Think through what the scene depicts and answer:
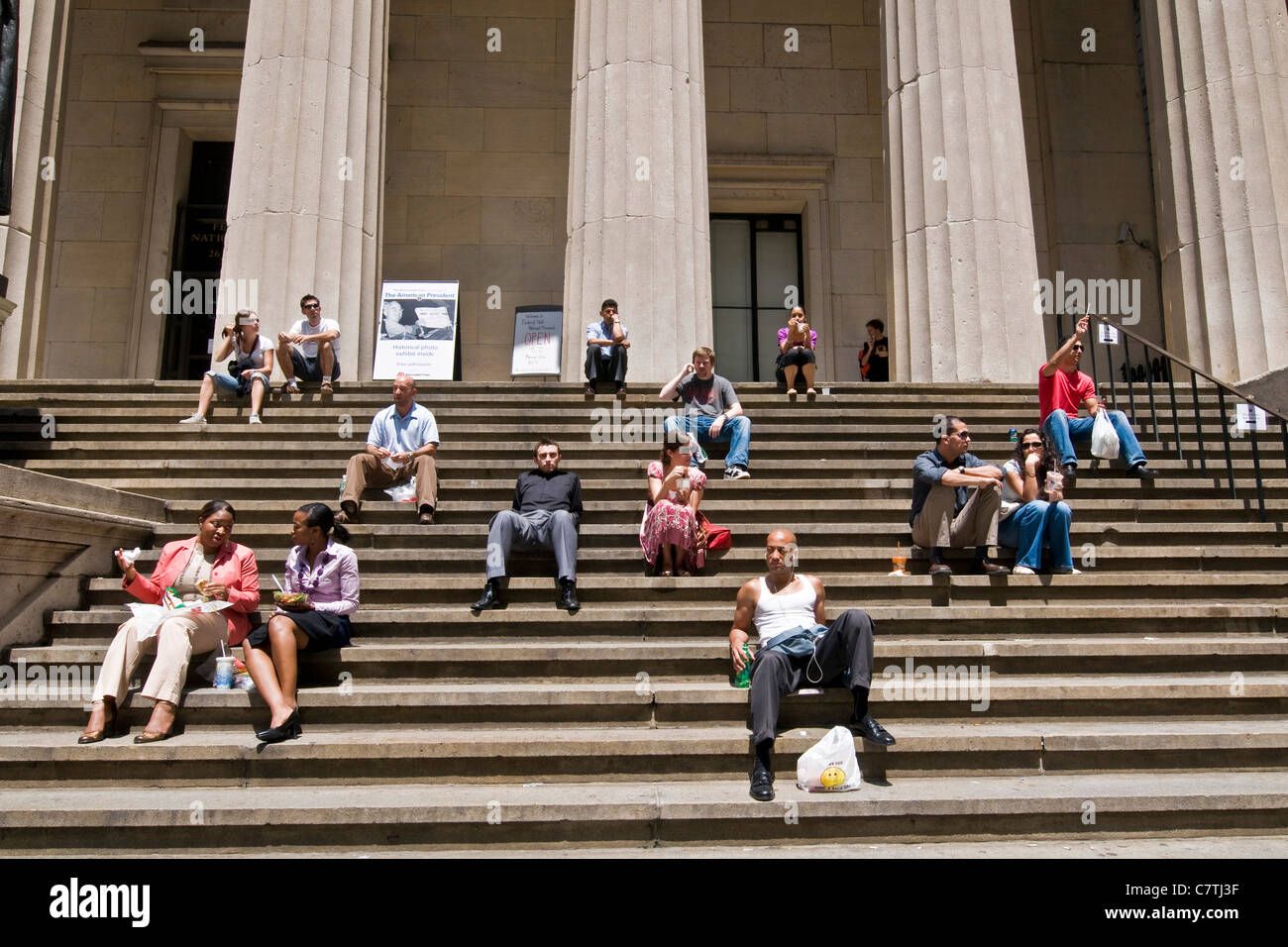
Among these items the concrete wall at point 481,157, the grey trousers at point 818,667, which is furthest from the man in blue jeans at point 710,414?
the concrete wall at point 481,157

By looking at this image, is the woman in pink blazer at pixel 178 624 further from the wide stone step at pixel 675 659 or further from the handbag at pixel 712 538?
the handbag at pixel 712 538

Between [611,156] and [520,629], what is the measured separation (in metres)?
8.21

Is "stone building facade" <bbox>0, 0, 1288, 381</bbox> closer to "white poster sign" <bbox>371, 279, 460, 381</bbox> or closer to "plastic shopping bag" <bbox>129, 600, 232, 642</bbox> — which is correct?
"white poster sign" <bbox>371, 279, 460, 381</bbox>

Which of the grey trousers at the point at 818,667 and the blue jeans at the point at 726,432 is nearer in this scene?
the grey trousers at the point at 818,667

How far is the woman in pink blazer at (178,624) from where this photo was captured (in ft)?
18.8

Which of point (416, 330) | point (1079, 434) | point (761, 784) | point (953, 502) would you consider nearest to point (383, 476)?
point (953, 502)

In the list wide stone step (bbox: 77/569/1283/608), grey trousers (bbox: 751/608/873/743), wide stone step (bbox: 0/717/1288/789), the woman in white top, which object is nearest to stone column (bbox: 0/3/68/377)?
the woman in white top

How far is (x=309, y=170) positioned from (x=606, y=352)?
5021 mm

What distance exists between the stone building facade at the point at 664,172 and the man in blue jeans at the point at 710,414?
2865mm

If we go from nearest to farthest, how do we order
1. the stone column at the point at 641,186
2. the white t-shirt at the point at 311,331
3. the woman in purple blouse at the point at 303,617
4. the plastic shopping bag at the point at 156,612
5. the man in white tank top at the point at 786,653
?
the man in white tank top at the point at 786,653, the woman in purple blouse at the point at 303,617, the plastic shopping bag at the point at 156,612, the white t-shirt at the point at 311,331, the stone column at the point at 641,186

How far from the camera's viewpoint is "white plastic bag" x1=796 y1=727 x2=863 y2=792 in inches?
203

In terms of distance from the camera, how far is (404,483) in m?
8.69

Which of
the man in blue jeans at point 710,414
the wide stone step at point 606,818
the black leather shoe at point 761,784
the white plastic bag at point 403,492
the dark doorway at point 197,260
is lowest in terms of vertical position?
the wide stone step at point 606,818

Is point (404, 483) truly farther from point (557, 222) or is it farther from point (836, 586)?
point (557, 222)
